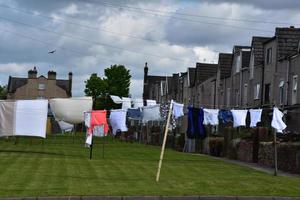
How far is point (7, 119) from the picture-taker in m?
32.9

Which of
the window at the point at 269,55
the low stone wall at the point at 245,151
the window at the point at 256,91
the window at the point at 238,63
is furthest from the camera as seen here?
the window at the point at 238,63

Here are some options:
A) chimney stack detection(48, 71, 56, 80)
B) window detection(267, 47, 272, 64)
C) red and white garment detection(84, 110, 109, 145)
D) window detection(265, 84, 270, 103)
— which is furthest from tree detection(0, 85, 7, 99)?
red and white garment detection(84, 110, 109, 145)

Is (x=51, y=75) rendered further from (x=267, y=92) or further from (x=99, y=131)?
(x=99, y=131)

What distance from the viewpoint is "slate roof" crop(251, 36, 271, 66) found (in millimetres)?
44688

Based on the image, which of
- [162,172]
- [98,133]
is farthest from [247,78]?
[162,172]

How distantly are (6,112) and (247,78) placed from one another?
69.1 ft

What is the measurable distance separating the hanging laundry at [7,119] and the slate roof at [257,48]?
19.7 metres

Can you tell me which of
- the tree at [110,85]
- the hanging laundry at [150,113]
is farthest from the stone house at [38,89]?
the hanging laundry at [150,113]

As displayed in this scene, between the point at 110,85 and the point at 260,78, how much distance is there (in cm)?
4443

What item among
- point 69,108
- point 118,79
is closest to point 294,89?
point 69,108

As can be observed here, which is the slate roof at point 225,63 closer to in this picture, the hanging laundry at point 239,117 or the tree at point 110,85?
the hanging laundry at point 239,117

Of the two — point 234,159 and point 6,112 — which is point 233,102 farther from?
point 6,112

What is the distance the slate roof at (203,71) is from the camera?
68250mm

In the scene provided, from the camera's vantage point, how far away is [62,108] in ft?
133
